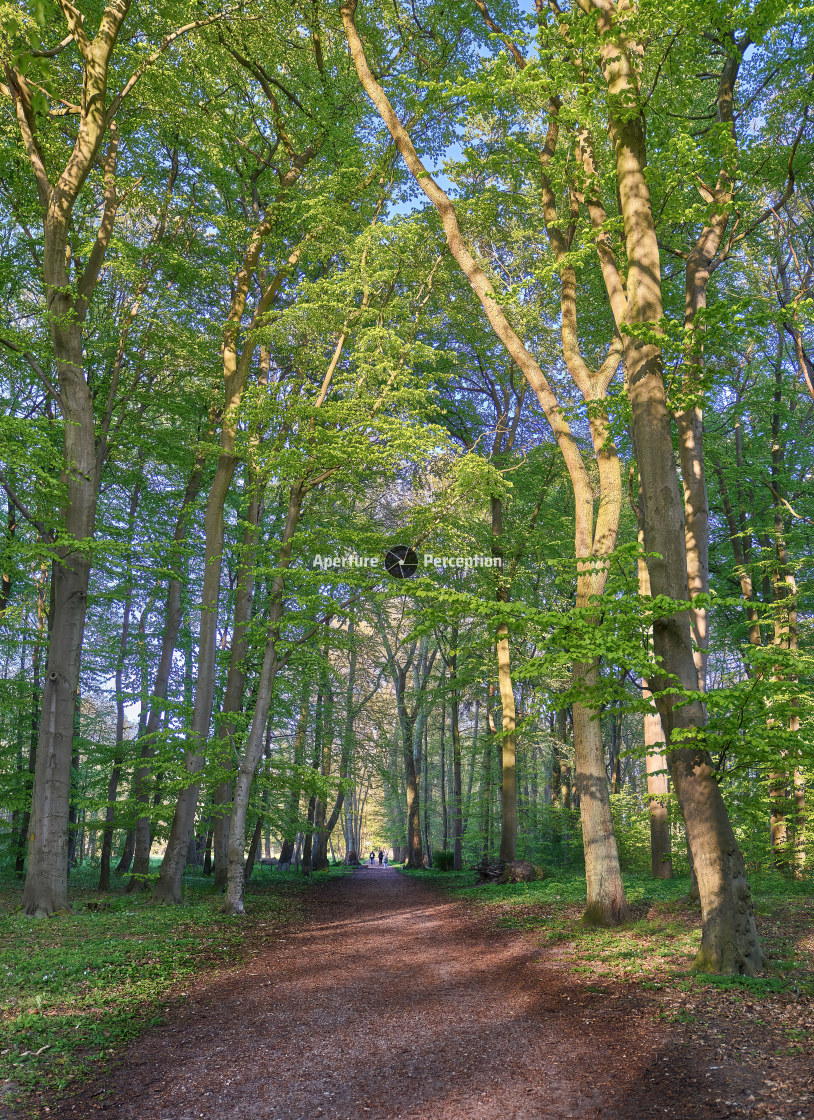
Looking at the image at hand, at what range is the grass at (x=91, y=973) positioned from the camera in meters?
4.08

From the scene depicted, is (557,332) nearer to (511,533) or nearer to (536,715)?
(511,533)

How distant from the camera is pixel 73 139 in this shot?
41.5 ft

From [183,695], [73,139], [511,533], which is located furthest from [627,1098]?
[183,695]

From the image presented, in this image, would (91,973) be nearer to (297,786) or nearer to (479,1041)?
(479,1041)

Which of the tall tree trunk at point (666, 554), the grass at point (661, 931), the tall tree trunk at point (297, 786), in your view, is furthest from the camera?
the tall tree trunk at point (297, 786)

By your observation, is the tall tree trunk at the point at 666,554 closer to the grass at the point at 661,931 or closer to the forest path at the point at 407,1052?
the grass at the point at 661,931

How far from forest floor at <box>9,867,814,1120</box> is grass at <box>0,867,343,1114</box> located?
23 cm

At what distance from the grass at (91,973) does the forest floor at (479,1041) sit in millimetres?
227

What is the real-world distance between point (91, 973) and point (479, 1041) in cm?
378

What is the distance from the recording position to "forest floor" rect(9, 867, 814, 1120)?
139 inches

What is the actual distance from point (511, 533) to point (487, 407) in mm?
4618

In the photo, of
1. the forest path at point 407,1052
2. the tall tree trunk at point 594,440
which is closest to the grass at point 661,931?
the forest path at point 407,1052

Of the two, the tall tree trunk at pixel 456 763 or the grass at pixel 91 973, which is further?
the tall tree trunk at pixel 456 763

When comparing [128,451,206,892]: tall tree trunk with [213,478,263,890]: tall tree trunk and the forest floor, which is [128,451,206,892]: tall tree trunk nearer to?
[213,478,263,890]: tall tree trunk
